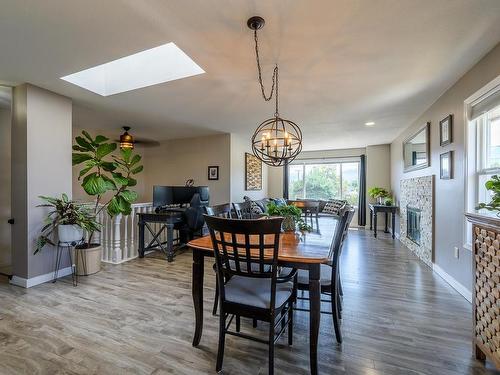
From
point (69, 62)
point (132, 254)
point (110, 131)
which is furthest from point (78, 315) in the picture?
point (110, 131)

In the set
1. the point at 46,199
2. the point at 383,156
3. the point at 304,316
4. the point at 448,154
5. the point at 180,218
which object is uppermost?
the point at 383,156

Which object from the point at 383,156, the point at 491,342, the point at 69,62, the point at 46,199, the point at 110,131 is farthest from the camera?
the point at 383,156

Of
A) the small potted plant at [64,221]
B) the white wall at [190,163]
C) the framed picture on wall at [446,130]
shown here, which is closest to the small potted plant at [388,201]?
the framed picture on wall at [446,130]

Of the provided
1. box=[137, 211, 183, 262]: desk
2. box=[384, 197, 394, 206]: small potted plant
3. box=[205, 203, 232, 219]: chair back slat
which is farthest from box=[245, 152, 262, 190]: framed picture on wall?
box=[205, 203, 232, 219]: chair back slat

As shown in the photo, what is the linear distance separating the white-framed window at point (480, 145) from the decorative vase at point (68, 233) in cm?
445

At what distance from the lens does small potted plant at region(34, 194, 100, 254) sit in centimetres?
296

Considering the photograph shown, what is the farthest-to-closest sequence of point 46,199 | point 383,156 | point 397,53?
point 383,156 < point 46,199 < point 397,53

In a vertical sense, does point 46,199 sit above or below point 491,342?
above

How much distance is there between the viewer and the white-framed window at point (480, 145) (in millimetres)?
2318

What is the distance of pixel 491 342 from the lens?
154 centimetres

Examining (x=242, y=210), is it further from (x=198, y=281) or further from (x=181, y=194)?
(x=181, y=194)

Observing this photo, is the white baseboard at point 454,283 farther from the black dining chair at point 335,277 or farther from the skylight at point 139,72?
the skylight at point 139,72

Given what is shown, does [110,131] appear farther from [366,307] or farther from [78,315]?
[366,307]

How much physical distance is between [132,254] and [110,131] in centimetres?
278
